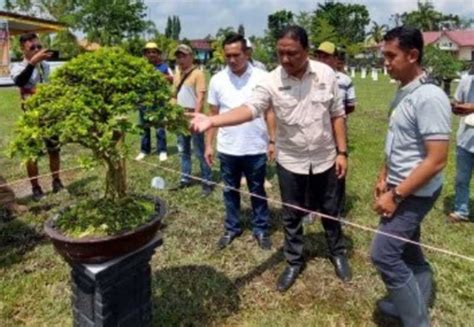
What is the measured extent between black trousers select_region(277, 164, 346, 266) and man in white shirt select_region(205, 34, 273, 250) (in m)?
0.56

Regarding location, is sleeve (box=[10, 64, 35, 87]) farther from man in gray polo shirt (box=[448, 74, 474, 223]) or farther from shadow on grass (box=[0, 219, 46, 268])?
man in gray polo shirt (box=[448, 74, 474, 223])

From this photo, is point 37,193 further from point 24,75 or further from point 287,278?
point 287,278

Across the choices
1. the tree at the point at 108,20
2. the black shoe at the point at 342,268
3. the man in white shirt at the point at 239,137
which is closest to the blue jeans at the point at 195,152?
the man in white shirt at the point at 239,137

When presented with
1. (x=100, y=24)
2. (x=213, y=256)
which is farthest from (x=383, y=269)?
(x=100, y=24)

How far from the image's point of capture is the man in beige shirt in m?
3.00

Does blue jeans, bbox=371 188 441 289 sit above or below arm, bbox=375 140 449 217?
below

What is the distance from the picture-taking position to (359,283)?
3398 millimetres

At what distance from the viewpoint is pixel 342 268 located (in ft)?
11.4

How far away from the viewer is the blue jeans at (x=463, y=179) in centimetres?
448

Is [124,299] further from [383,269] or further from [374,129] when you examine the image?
[374,129]

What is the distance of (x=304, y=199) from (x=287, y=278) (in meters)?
0.62

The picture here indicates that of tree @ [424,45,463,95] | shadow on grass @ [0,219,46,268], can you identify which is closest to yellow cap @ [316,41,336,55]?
shadow on grass @ [0,219,46,268]

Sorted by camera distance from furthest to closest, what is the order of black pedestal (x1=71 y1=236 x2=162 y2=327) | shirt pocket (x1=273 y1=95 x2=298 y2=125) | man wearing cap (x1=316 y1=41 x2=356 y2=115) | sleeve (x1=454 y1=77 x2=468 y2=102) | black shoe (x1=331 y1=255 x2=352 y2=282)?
man wearing cap (x1=316 y1=41 x2=356 y2=115) → sleeve (x1=454 y1=77 x2=468 y2=102) → black shoe (x1=331 y1=255 x2=352 y2=282) → shirt pocket (x1=273 y1=95 x2=298 y2=125) → black pedestal (x1=71 y1=236 x2=162 y2=327)

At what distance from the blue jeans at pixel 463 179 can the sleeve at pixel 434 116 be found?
2556mm
